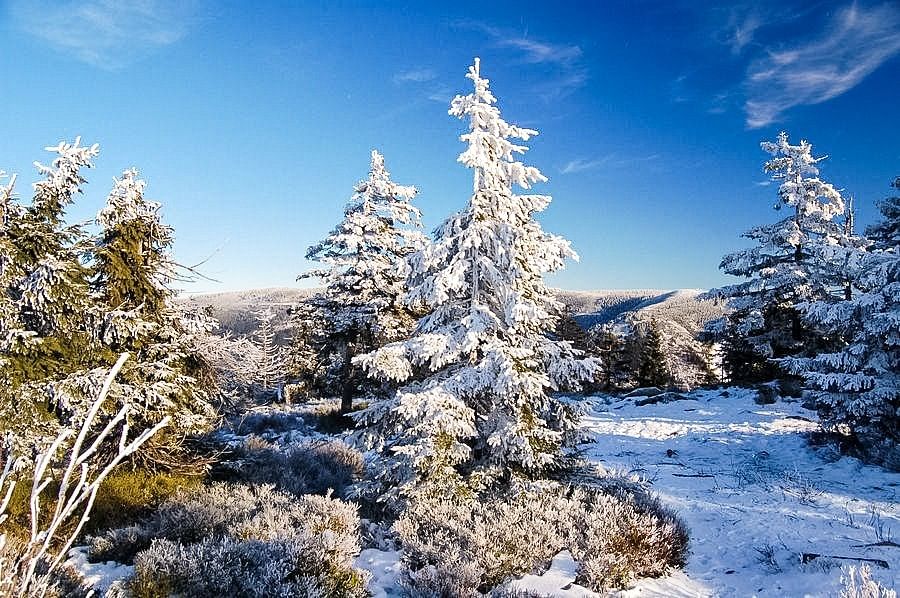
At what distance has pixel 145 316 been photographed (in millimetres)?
9250

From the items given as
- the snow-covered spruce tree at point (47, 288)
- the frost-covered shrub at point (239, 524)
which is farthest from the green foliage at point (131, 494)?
the snow-covered spruce tree at point (47, 288)

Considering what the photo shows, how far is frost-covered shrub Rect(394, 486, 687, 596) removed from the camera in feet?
19.4

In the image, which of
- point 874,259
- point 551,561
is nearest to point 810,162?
point 874,259

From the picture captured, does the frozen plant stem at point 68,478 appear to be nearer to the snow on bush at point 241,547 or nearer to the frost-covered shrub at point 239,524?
the snow on bush at point 241,547

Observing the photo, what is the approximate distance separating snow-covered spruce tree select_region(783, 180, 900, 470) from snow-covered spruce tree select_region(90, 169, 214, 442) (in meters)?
13.6

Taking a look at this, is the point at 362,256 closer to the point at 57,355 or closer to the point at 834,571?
the point at 57,355

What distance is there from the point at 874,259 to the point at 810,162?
1238 cm

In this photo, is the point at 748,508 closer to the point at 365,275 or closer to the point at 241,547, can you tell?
the point at 241,547

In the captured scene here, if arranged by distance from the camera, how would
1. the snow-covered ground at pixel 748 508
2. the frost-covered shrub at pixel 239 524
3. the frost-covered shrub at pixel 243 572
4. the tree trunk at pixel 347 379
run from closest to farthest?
the frost-covered shrub at pixel 243 572
the snow-covered ground at pixel 748 508
the frost-covered shrub at pixel 239 524
the tree trunk at pixel 347 379

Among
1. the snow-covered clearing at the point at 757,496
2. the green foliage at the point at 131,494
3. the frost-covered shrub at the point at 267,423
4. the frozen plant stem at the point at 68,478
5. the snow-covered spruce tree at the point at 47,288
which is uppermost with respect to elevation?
the snow-covered spruce tree at the point at 47,288

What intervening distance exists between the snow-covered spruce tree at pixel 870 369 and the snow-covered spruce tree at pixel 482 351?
22.4 feet

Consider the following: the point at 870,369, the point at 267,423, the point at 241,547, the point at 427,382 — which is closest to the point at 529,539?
the point at 427,382

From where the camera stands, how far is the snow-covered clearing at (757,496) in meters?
5.97

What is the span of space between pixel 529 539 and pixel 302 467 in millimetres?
6287
